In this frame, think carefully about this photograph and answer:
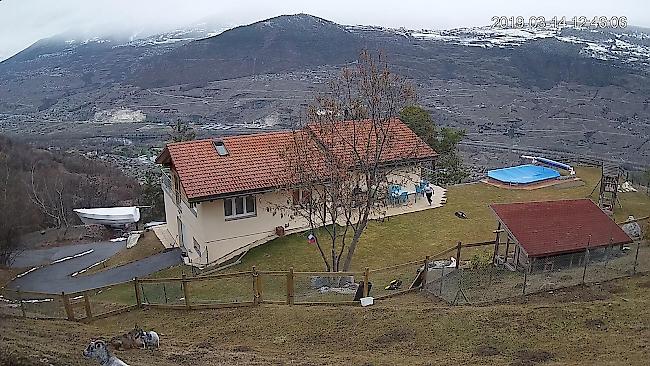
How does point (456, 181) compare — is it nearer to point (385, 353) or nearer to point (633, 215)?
point (633, 215)

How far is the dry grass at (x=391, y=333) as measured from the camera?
9328 millimetres

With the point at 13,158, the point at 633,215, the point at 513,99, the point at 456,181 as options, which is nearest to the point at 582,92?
the point at 513,99

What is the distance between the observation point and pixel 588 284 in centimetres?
1348

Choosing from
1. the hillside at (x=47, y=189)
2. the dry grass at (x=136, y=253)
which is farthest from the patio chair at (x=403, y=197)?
the hillside at (x=47, y=189)

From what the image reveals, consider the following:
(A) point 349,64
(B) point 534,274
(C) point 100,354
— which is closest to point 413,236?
(B) point 534,274

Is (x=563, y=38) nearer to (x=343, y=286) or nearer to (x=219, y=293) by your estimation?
(x=343, y=286)

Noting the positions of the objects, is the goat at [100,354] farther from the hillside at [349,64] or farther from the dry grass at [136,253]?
the hillside at [349,64]

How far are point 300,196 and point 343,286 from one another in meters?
4.95

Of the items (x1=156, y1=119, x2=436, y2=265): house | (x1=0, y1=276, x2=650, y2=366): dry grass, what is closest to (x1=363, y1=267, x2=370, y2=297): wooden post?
(x1=0, y1=276, x2=650, y2=366): dry grass

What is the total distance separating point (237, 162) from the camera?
2161cm

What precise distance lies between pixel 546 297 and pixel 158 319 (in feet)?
29.9

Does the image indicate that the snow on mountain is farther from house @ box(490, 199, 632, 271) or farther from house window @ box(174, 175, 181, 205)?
house window @ box(174, 175, 181, 205)

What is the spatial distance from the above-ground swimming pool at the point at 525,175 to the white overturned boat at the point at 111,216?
69.4 feet

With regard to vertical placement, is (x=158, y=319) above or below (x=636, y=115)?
above
